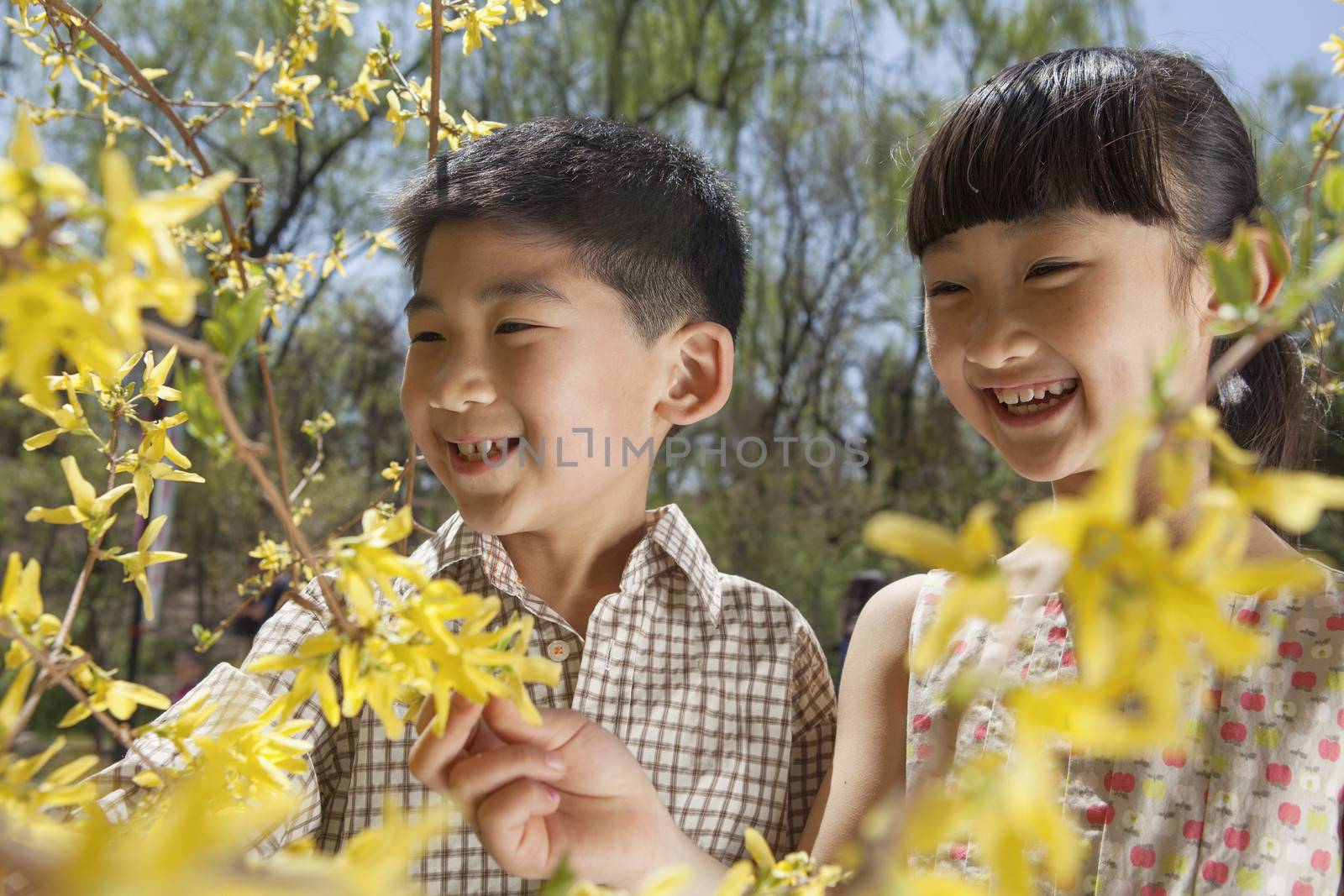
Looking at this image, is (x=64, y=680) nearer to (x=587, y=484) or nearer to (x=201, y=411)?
(x=201, y=411)

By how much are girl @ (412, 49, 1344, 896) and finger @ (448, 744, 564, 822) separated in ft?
0.42

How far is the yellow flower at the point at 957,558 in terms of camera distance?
0.21 meters

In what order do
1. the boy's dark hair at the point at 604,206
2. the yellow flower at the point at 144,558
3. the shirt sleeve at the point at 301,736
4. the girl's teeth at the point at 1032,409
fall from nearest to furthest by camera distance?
the yellow flower at the point at 144,558 → the shirt sleeve at the point at 301,736 → the girl's teeth at the point at 1032,409 → the boy's dark hair at the point at 604,206

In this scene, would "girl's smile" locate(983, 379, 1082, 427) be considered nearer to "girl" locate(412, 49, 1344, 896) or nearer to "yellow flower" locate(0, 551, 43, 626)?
"girl" locate(412, 49, 1344, 896)

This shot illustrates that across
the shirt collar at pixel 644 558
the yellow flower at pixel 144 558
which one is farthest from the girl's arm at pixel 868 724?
the yellow flower at pixel 144 558

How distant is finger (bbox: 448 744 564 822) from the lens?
52 centimetres

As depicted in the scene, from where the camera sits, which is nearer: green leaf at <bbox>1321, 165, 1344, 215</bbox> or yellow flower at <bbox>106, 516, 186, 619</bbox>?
green leaf at <bbox>1321, 165, 1344, 215</bbox>

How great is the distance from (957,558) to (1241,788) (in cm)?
64

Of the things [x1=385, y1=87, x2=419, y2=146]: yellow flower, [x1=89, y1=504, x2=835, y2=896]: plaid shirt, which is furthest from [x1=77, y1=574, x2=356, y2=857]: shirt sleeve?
[x1=385, y1=87, x2=419, y2=146]: yellow flower

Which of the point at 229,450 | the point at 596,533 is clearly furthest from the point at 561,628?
the point at 229,450

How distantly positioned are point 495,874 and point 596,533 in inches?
10.6

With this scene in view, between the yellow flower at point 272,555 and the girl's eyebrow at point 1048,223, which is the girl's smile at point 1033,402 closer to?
the girl's eyebrow at point 1048,223

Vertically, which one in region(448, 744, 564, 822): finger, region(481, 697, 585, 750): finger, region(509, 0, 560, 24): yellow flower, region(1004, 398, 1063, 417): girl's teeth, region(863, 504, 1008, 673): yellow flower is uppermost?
region(509, 0, 560, 24): yellow flower

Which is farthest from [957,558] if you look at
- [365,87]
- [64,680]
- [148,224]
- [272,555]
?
[272,555]
